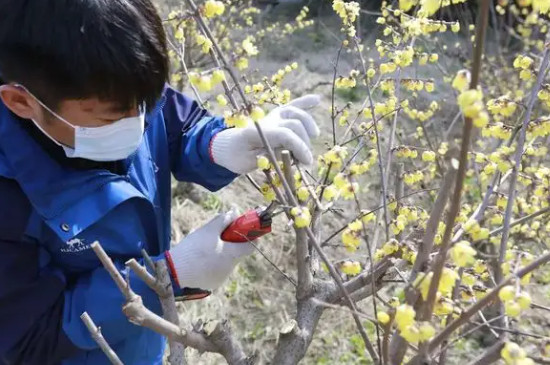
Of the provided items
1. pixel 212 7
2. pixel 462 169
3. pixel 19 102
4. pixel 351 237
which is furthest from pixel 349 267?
pixel 19 102

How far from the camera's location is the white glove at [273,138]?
50.9 inches

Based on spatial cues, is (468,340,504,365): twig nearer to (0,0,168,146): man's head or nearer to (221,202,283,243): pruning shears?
(221,202,283,243): pruning shears

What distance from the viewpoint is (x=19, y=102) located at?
125 centimetres

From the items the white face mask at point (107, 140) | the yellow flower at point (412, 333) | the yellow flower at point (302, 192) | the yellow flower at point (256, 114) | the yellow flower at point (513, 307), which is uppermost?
the yellow flower at point (256, 114)

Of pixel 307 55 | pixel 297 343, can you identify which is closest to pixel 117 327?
pixel 297 343

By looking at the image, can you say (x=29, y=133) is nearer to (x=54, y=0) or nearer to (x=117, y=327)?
(x=54, y=0)

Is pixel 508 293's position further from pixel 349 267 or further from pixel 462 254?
pixel 349 267

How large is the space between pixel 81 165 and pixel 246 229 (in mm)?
435

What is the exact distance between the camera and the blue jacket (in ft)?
4.17

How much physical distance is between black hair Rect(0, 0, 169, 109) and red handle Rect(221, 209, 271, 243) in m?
0.38

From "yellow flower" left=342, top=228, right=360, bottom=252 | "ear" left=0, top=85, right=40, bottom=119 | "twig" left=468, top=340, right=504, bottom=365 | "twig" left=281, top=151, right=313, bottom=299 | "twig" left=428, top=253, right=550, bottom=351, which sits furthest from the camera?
"twig" left=281, top=151, right=313, bottom=299

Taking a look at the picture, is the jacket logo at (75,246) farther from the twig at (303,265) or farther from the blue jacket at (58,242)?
the twig at (303,265)

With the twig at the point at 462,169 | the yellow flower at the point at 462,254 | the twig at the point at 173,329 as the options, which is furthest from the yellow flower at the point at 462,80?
the twig at the point at 173,329

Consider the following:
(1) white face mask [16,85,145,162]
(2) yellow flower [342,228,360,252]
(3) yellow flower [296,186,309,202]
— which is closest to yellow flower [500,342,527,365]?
(2) yellow flower [342,228,360,252]
